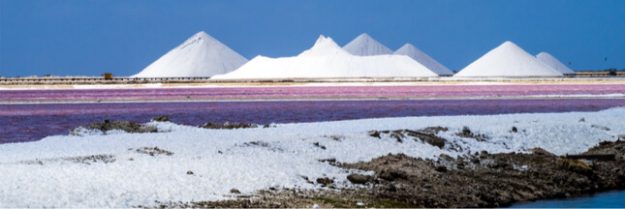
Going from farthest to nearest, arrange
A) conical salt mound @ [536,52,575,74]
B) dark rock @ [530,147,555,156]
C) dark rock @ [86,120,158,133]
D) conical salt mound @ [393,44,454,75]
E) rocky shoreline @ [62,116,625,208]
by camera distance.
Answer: conical salt mound @ [393,44,454,75] < conical salt mound @ [536,52,575,74] < dark rock @ [86,120,158,133] < dark rock @ [530,147,555,156] < rocky shoreline @ [62,116,625,208]

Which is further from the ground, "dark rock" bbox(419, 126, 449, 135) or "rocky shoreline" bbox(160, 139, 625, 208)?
"dark rock" bbox(419, 126, 449, 135)

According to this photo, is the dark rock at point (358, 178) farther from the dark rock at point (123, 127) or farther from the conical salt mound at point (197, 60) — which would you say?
the conical salt mound at point (197, 60)

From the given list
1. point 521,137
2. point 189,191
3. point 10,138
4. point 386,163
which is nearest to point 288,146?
point 386,163

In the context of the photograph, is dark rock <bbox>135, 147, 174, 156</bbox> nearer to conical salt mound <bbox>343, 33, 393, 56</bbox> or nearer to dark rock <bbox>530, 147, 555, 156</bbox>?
dark rock <bbox>530, 147, 555, 156</bbox>

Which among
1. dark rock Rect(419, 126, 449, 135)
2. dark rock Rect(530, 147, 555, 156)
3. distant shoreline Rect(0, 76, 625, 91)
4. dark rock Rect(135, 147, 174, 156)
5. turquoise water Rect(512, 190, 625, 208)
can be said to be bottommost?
turquoise water Rect(512, 190, 625, 208)

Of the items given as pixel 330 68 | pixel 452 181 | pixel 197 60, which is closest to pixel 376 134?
pixel 452 181

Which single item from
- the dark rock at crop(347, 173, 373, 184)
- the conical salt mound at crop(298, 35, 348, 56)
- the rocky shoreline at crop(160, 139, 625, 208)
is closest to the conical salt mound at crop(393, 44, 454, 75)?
the conical salt mound at crop(298, 35, 348, 56)

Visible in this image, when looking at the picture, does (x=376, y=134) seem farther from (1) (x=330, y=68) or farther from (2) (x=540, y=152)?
(1) (x=330, y=68)
